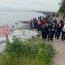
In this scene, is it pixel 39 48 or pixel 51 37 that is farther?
pixel 51 37

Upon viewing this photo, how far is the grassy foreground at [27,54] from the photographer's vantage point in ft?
57.0

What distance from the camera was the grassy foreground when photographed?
57.0 ft

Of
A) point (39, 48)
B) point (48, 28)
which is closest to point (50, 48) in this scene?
point (39, 48)

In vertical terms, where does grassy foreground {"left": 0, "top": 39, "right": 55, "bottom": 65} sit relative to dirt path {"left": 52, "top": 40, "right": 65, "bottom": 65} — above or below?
above

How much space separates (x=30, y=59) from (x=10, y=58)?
91 cm

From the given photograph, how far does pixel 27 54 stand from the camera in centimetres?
1900

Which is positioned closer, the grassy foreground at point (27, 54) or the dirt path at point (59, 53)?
the grassy foreground at point (27, 54)

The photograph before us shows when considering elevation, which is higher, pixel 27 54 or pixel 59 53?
pixel 27 54

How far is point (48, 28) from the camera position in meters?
26.4

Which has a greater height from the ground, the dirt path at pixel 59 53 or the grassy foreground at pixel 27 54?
the grassy foreground at pixel 27 54

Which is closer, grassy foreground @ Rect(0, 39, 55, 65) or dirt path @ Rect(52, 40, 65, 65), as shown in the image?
grassy foreground @ Rect(0, 39, 55, 65)

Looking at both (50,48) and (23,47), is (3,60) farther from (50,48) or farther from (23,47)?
(50,48)

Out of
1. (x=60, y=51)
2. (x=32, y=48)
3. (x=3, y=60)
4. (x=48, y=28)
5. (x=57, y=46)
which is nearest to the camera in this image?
(x=3, y=60)

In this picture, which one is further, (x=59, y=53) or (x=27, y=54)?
(x=59, y=53)
